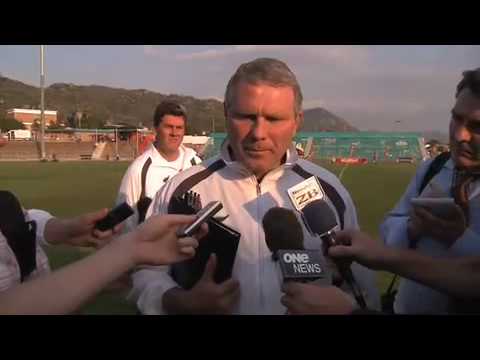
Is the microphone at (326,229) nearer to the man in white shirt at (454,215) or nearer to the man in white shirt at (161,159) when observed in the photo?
the man in white shirt at (454,215)

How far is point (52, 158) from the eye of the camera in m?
12.7

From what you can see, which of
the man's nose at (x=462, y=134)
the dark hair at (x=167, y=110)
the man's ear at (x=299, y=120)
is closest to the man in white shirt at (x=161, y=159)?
the dark hair at (x=167, y=110)

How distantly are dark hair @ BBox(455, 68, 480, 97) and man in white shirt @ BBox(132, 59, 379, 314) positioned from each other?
58 cm

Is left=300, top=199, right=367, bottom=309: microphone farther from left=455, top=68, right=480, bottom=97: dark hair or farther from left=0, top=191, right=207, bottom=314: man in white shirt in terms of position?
left=455, top=68, right=480, bottom=97: dark hair

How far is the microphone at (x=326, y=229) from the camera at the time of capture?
158cm

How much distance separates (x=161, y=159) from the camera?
4395mm

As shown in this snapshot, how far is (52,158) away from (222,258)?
12.1 metres

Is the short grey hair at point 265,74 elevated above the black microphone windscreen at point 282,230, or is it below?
above

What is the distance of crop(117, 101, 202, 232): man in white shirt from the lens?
Result: 4195mm

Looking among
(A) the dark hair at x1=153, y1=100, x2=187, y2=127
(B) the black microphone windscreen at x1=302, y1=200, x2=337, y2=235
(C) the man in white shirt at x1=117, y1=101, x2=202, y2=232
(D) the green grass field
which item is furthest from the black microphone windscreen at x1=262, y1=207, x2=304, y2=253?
(D) the green grass field

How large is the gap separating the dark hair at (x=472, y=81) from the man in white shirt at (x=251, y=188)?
577mm

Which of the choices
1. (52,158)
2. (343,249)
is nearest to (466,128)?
(343,249)

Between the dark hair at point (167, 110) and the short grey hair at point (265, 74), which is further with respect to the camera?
the dark hair at point (167, 110)
